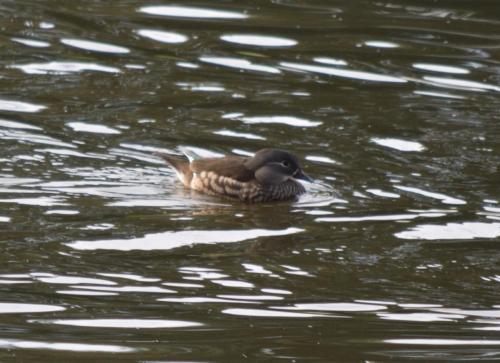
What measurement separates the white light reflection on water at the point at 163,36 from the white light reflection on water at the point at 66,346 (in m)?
8.83

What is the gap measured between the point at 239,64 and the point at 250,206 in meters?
3.92

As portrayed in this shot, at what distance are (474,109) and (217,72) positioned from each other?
8.74ft

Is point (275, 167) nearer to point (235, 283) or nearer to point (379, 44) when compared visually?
point (235, 283)

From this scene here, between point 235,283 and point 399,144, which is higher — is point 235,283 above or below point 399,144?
below

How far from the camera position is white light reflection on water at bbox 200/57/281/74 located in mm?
15422

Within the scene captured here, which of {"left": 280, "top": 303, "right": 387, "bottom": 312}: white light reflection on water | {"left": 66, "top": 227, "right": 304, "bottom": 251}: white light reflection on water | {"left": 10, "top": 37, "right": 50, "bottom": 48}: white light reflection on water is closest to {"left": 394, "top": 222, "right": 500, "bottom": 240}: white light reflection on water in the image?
{"left": 66, "top": 227, "right": 304, "bottom": 251}: white light reflection on water

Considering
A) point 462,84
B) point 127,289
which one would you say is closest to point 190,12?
point 462,84

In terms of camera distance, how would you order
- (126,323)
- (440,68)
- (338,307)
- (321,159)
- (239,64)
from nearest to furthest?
1. (126,323)
2. (338,307)
3. (321,159)
4. (239,64)
5. (440,68)

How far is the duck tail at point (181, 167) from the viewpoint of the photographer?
39.6 ft

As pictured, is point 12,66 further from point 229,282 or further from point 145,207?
point 229,282

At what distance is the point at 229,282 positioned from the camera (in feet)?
30.1

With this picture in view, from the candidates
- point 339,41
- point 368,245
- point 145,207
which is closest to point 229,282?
point 368,245

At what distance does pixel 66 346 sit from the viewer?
7723 millimetres

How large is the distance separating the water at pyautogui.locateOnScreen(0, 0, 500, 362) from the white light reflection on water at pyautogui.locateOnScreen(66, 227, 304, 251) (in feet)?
0.08
